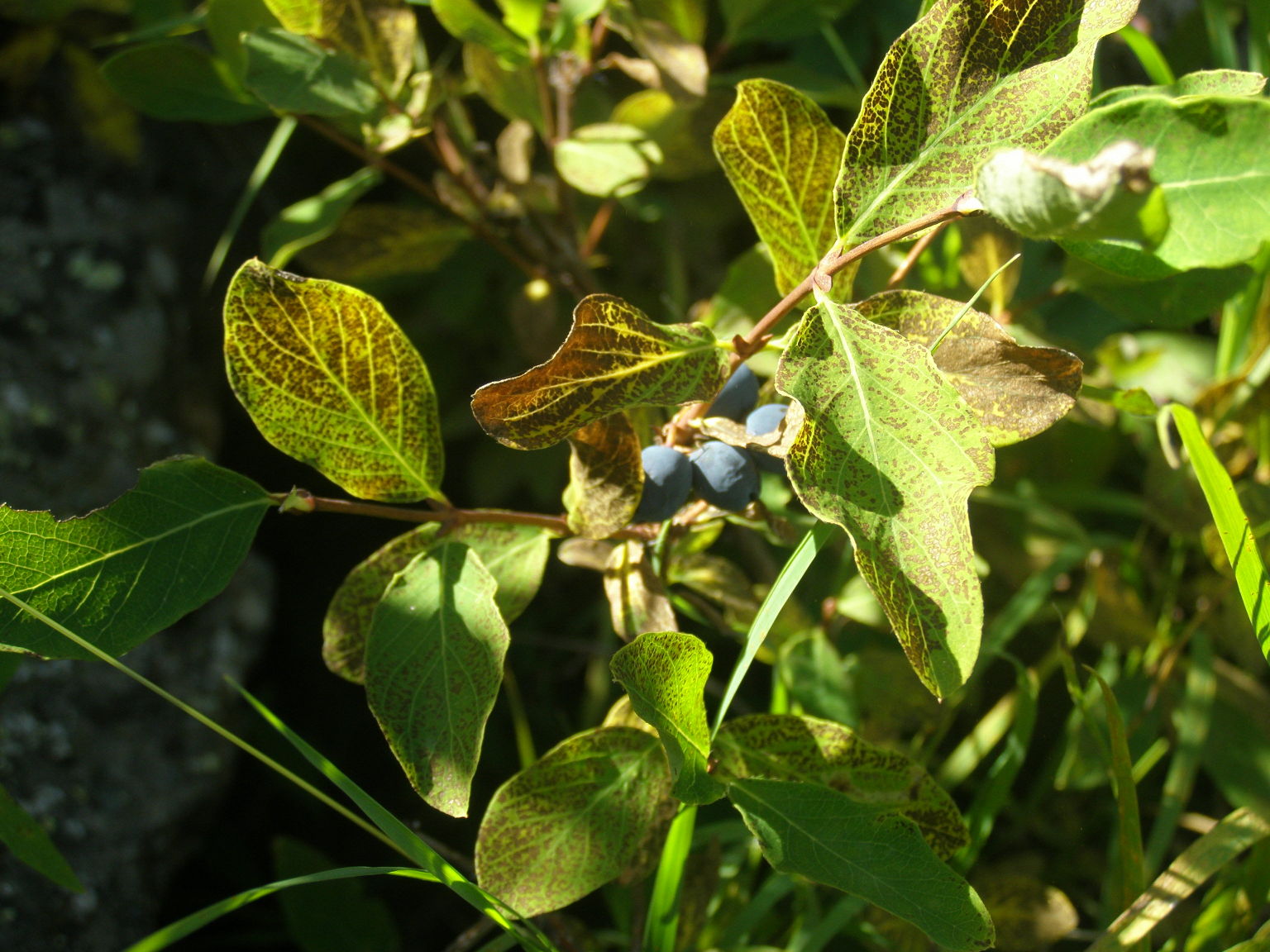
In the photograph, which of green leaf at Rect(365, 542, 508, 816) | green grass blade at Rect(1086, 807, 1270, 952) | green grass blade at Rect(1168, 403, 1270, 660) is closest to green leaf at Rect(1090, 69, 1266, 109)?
green grass blade at Rect(1168, 403, 1270, 660)

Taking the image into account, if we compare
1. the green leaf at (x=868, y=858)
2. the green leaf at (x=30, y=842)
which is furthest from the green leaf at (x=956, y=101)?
the green leaf at (x=30, y=842)

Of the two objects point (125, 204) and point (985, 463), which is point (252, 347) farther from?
point (125, 204)

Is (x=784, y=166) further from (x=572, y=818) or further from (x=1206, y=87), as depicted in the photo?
(x=572, y=818)

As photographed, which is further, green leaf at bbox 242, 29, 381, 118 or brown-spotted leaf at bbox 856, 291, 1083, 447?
green leaf at bbox 242, 29, 381, 118

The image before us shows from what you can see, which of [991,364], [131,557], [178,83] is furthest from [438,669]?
[178,83]

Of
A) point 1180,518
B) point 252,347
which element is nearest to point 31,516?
point 252,347

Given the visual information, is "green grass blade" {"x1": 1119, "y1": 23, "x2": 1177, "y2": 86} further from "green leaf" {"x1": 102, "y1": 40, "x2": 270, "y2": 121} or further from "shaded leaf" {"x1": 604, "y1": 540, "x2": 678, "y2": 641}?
"green leaf" {"x1": 102, "y1": 40, "x2": 270, "y2": 121}
